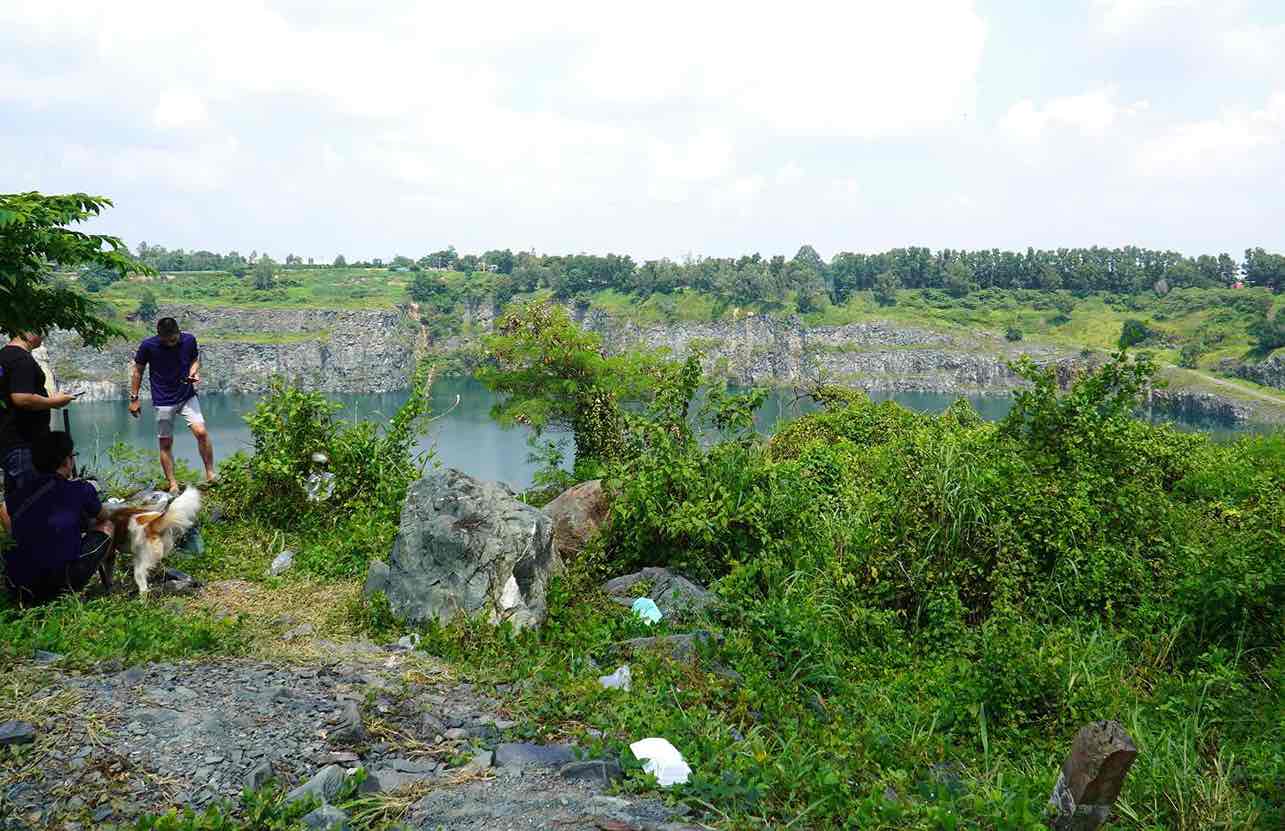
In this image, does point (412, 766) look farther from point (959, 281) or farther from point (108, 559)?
point (959, 281)

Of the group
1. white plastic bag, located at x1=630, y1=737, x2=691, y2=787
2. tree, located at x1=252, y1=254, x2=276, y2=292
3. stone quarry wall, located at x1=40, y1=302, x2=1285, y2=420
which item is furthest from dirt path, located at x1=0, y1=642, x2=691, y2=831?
tree, located at x1=252, y1=254, x2=276, y2=292

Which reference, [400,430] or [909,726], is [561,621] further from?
[400,430]

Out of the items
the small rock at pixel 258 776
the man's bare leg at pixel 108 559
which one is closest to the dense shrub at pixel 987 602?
the small rock at pixel 258 776

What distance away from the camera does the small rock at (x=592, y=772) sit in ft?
13.8

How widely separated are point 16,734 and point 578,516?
17.0ft

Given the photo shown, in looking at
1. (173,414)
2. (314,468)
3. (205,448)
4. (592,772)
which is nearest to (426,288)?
(205,448)

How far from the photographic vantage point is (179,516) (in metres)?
7.00

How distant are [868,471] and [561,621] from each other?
616 centimetres

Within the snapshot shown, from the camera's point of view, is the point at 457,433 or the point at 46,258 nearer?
the point at 46,258

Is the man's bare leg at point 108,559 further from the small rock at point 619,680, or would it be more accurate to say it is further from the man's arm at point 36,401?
the small rock at point 619,680

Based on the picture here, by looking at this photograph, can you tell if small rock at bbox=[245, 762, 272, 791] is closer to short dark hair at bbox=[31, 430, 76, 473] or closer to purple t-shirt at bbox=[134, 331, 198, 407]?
short dark hair at bbox=[31, 430, 76, 473]

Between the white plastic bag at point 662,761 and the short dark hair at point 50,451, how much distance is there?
567cm

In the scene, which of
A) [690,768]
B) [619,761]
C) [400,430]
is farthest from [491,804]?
[400,430]

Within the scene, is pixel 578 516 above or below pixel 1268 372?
above
